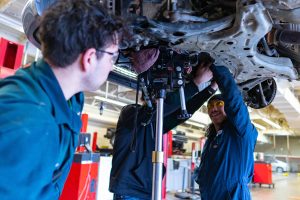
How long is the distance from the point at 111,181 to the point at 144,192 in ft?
0.76

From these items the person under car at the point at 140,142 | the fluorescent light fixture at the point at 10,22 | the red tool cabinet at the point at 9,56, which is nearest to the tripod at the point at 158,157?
the person under car at the point at 140,142

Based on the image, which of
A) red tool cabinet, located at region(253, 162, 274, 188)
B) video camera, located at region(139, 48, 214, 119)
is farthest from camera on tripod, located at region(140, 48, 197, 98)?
red tool cabinet, located at region(253, 162, 274, 188)

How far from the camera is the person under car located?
171 cm

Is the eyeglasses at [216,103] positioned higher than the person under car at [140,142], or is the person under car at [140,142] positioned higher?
the eyeglasses at [216,103]

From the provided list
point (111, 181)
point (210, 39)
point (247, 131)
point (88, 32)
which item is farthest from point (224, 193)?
point (88, 32)

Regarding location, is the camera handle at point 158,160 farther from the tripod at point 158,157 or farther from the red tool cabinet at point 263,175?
the red tool cabinet at point 263,175

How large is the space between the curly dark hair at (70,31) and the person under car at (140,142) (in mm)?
856

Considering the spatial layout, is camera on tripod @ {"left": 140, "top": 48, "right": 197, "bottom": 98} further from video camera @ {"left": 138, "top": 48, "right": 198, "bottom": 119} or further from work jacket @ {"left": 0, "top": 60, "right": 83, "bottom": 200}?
work jacket @ {"left": 0, "top": 60, "right": 83, "bottom": 200}

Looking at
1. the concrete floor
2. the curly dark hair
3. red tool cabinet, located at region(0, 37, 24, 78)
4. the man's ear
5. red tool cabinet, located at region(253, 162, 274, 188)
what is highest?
red tool cabinet, located at region(0, 37, 24, 78)

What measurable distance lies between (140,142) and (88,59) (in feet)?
3.33

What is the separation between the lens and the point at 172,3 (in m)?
1.30

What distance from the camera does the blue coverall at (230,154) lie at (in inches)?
64.1

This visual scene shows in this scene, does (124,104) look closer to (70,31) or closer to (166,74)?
(166,74)

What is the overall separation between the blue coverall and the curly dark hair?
94 centimetres
